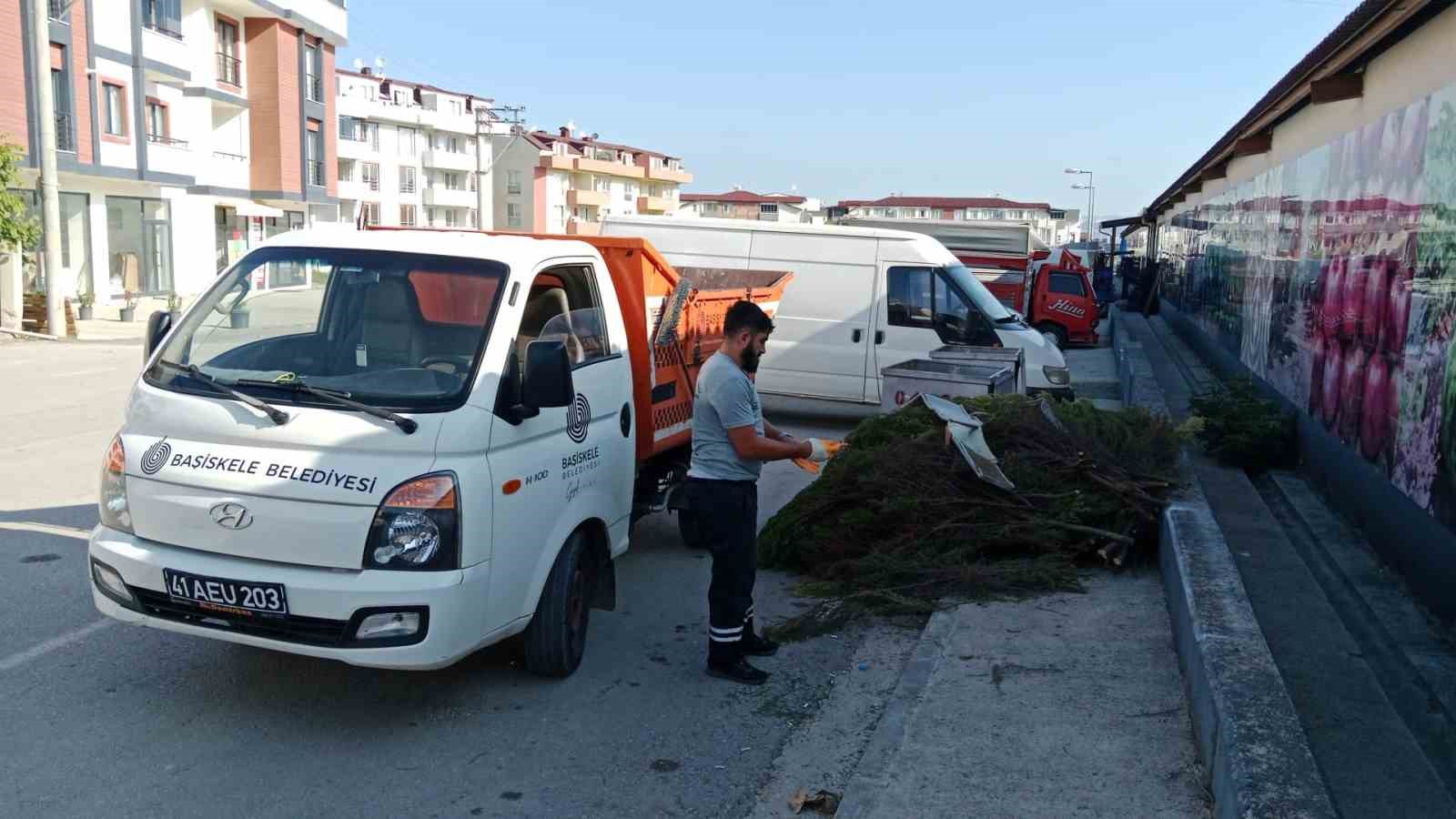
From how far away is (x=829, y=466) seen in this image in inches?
312

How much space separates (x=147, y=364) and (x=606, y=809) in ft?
9.39

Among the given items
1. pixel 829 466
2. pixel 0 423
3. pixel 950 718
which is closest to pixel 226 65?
pixel 0 423

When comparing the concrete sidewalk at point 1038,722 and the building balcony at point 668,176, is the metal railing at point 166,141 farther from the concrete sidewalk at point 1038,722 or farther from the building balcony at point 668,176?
the building balcony at point 668,176

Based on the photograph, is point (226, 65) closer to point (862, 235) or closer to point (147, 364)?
point (862, 235)

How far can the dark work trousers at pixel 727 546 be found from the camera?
5625 millimetres

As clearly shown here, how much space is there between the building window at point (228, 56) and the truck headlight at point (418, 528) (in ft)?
126

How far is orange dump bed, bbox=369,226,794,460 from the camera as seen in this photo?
689cm

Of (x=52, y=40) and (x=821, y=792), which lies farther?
(x=52, y=40)

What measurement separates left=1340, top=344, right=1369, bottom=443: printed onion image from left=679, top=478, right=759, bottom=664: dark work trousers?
5289mm

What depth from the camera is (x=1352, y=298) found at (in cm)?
934

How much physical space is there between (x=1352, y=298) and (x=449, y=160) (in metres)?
83.4

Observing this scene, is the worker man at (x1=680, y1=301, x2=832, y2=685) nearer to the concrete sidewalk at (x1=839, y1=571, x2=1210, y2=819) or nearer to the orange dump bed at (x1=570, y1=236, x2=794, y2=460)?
the concrete sidewalk at (x1=839, y1=571, x2=1210, y2=819)

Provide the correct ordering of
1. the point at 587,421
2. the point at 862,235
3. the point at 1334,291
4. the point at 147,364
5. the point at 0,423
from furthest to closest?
the point at 862,235
the point at 0,423
the point at 1334,291
the point at 587,421
the point at 147,364

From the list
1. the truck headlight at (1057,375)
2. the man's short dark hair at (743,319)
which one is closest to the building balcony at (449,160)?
the truck headlight at (1057,375)
